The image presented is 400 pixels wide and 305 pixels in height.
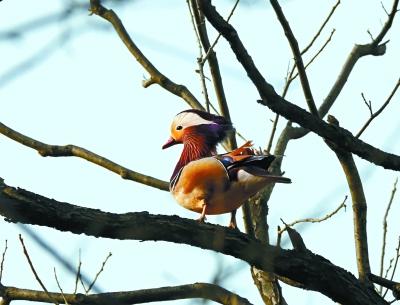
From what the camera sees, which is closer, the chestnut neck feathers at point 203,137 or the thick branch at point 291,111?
the thick branch at point 291,111

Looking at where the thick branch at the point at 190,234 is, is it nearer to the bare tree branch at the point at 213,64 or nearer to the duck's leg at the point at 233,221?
the duck's leg at the point at 233,221

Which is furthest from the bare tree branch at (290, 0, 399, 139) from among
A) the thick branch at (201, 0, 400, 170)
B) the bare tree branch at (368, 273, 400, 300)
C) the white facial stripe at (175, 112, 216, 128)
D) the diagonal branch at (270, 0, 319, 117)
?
the bare tree branch at (368, 273, 400, 300)

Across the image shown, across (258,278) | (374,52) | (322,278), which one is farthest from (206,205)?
(374,52)

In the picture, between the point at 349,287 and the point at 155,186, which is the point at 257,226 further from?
the point at 349,287

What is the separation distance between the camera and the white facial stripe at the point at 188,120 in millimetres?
5771

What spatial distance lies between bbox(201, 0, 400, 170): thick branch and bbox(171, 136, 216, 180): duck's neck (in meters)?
1.77

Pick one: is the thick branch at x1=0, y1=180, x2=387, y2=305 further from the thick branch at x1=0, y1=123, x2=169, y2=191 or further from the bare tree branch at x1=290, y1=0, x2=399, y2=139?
the bare tree branch at x1=290, y1=0, x2=399, y2=139

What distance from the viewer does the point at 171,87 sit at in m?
6.10

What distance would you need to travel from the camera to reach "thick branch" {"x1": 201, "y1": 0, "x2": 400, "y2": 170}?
11.5 feet

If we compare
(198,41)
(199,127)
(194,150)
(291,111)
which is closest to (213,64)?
(198,41)

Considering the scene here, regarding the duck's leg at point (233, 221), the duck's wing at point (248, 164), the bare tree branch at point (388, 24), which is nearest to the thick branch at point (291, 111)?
the duck's wing at point (248, 164)

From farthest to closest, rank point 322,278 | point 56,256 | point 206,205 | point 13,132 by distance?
point 13,132 < point 206,205 < point 322,278 < point 56,256

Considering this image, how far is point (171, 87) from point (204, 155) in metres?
0.68

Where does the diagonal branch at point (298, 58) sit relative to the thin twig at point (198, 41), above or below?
below
